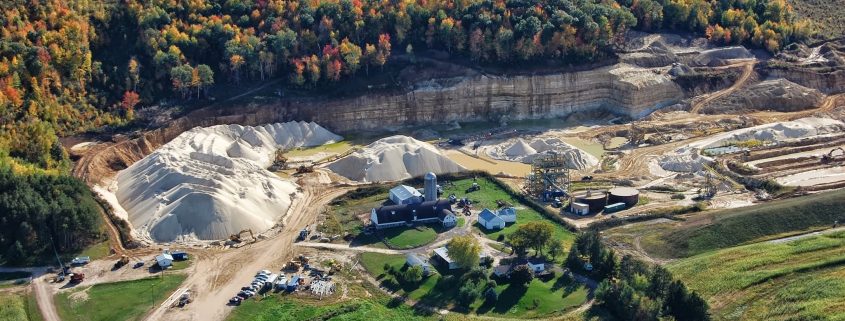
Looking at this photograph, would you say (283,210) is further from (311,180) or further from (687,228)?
(687,228)

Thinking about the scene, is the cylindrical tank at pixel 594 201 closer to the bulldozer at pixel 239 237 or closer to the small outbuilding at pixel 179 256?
the bulldozer at pixel 239 237

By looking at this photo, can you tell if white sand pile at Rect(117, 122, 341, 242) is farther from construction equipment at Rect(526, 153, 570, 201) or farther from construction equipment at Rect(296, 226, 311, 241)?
construction equipment at Rect(526, 153, 570, 201)

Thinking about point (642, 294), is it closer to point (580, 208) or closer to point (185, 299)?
point (580, 208)

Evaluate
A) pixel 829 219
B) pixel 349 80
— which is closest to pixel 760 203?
pixel 829 219

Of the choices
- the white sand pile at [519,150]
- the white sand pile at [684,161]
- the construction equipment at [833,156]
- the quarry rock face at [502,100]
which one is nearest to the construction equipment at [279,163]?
the quarry rock face at [502,100]

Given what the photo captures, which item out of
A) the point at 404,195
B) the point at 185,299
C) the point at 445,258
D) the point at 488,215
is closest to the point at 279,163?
the point at 404,195

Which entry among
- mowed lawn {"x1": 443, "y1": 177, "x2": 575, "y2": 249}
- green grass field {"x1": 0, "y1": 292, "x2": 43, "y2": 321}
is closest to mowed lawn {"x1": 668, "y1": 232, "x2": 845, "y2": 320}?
mowed lawn {"x1": 443, "y1": 177, "x2": 575, "y2": 249}

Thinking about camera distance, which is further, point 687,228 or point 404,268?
point 687,228
